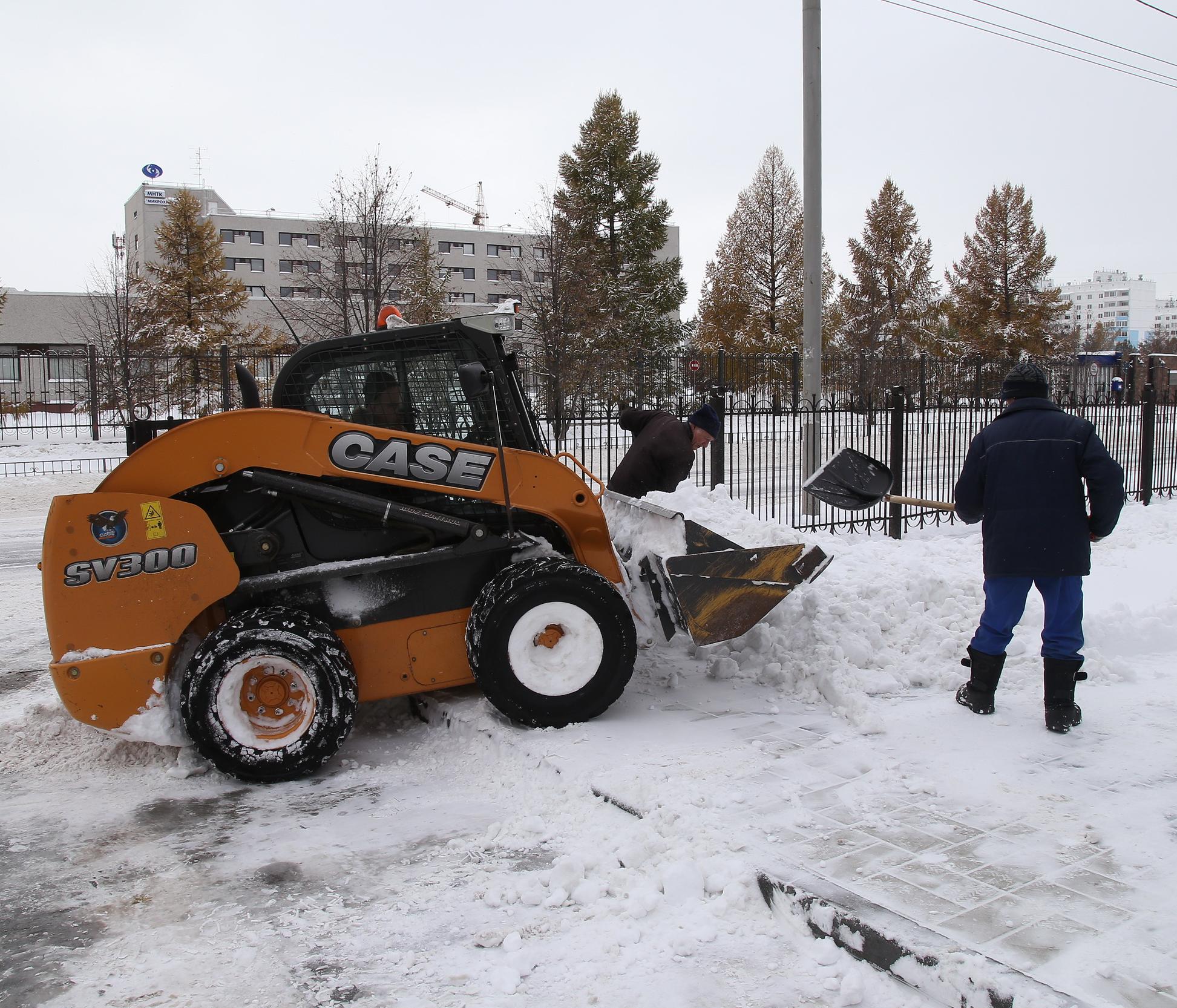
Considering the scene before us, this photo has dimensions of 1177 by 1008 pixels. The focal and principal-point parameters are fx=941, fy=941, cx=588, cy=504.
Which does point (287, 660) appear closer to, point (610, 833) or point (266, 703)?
point (266, 703)

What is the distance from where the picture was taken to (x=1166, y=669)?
5.50 meters

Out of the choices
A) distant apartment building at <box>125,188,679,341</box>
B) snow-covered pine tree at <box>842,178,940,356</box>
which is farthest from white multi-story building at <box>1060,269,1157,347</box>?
snow-covered pine tree at <box>842,178,940,356</box>

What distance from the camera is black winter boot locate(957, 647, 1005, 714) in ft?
15.7

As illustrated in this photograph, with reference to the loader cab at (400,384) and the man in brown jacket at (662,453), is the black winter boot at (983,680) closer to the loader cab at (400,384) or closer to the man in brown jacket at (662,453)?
the man in brown jacket at (662,453)

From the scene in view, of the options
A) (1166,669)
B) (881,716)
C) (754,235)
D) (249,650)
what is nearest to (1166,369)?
(1166,669)

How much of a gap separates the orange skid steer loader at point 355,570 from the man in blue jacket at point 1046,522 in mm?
991

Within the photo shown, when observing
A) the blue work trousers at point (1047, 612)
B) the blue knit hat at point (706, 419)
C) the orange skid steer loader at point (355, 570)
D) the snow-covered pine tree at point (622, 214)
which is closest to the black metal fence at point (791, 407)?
the blue knit hat at point (706, 419)

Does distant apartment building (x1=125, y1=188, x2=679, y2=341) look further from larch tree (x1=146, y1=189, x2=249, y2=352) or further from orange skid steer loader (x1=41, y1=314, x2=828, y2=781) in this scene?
orange skid steer loader (x1=41, y1=314, x2=828, y2=781)

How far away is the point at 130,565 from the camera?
4.40 m

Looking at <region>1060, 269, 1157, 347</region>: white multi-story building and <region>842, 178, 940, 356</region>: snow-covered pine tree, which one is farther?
<region>1060, 269, 1157, 347</region>: white multi-story building

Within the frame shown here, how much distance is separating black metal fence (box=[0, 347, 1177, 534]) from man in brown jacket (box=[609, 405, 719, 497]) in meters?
0.97

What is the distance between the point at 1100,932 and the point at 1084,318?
20365 centimetres

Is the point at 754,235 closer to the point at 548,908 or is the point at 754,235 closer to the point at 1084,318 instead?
the point at 548,908

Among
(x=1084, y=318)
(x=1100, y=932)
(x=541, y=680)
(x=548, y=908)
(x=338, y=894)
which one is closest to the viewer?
(x=1100, y=932)
